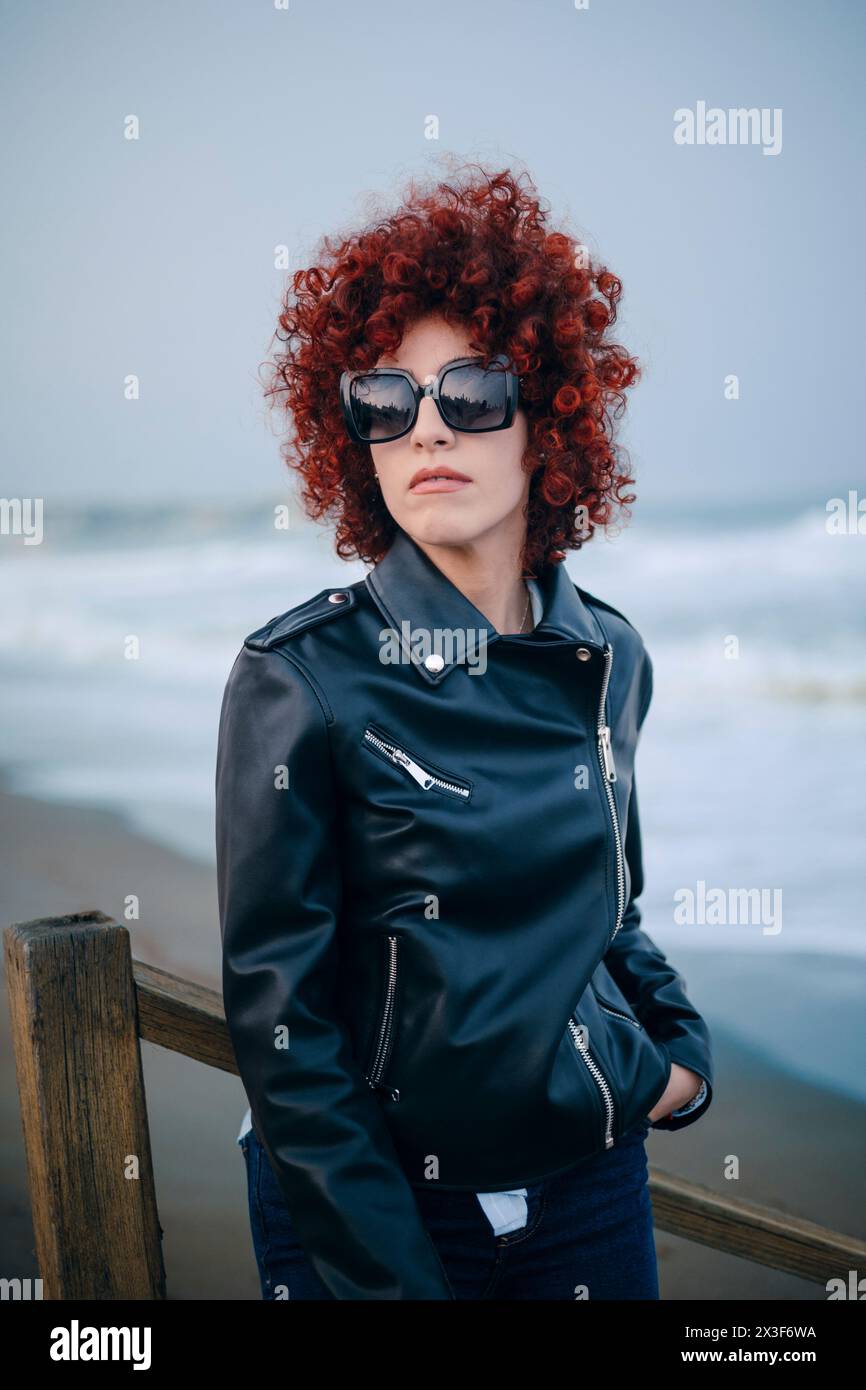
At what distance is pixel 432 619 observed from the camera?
1.44 meters

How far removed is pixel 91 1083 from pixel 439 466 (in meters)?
0.88

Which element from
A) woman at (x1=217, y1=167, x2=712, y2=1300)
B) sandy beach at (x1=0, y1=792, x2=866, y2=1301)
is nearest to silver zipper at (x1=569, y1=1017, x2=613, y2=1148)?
woman at (x1=217, y1=167, x2=712, y2=1300)

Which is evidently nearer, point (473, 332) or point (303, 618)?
point (303, 618)

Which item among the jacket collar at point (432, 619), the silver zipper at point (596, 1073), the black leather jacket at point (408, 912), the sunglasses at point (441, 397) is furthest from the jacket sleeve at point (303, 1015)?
the sunglasses at point (441, 397)

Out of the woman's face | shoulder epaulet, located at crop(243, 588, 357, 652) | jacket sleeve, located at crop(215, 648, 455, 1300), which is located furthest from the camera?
the woman's face

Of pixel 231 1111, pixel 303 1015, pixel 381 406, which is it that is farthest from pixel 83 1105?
pixel 231 1111

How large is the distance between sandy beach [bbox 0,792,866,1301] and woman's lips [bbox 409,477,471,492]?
90.2 inches

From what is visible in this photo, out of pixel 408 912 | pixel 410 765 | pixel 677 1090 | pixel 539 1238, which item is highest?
pixel 410 765

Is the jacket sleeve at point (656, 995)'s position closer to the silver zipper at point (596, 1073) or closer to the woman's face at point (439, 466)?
the silver zipper at point (596, 1073)

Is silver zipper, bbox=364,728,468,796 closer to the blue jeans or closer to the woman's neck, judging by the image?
the woman's neck

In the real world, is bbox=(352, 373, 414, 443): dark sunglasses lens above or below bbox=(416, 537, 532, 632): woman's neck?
above

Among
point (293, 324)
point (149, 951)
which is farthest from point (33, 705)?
point (293, 324)

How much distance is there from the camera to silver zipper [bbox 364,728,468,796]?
1328 mm

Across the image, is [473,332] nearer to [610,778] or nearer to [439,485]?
[439,485]
